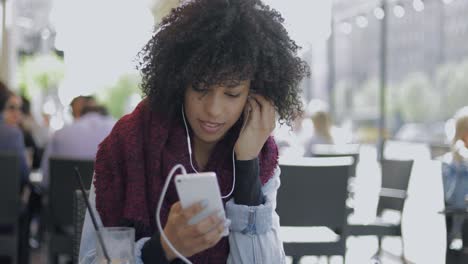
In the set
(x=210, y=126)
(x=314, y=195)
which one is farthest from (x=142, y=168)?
(x=314, y=195)

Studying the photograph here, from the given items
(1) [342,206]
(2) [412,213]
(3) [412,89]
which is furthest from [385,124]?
(1) [342,206]

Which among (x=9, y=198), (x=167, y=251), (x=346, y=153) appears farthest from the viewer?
(x=346, y=153)

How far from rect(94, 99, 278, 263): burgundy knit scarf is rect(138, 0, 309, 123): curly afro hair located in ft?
0.16

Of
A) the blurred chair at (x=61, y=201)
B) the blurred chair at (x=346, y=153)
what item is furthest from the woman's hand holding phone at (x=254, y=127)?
the blurred chair at (x=346, y=153)

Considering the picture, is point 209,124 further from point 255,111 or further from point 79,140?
point 79,140

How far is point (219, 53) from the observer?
4.66 feet

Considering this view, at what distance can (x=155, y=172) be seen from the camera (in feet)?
4.83

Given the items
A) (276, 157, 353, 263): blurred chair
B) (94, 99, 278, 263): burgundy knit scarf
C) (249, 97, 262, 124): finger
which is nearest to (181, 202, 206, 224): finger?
(94, 99, 278, 263): burgundy knit scarf

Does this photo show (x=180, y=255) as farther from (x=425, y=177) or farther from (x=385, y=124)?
(x=385, y=124)

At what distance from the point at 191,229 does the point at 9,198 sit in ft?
8.21

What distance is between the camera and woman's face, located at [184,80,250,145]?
143 cm

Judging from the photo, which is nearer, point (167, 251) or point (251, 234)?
point (167, 251)

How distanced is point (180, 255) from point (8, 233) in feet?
8.39

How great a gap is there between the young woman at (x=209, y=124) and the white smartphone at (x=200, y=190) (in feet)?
0.71
